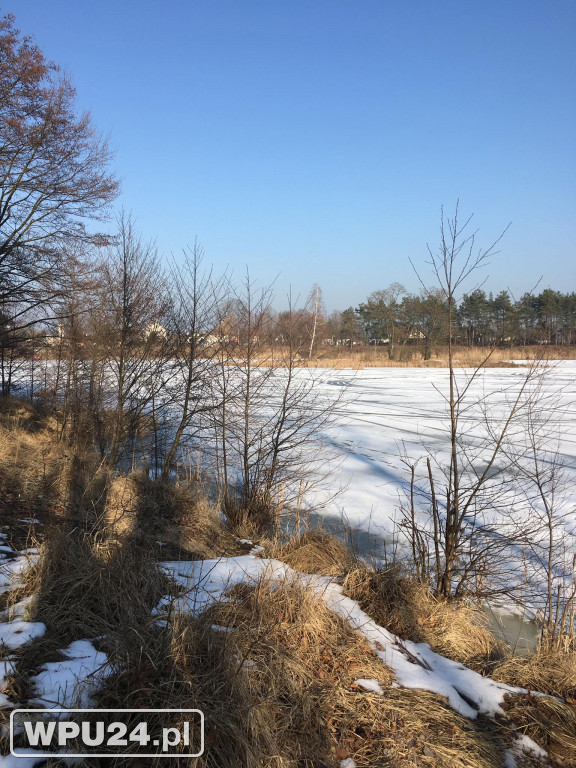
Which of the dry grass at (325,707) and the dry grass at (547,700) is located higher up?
the dry grass at (325,707)

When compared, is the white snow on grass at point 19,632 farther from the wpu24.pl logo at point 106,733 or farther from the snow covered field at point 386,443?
the snow covered field at point 386,443

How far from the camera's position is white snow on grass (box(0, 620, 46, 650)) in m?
2.73

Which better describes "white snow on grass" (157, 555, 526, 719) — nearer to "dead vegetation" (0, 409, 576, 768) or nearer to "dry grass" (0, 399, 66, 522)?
"dead vegetation" (0, 409, 576, 768)

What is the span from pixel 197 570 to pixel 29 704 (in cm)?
207

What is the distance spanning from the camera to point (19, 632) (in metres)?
2.85

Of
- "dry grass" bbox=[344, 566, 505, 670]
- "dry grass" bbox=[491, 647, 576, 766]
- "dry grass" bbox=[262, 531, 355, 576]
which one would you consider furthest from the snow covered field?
"dry grass" bbox=[491, 647, 576, 766]

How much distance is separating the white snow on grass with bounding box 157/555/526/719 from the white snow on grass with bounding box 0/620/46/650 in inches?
29.2

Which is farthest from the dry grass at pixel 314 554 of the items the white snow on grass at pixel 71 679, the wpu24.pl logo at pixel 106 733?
the wpu24.pl logo at pixel 106 733

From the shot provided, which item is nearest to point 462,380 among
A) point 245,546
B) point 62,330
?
point 62,330

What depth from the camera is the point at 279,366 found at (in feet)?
23.4

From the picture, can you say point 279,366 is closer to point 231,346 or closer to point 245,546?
point 231,346

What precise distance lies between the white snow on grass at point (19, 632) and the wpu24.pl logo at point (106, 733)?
62cm

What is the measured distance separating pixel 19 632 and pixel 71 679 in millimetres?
598

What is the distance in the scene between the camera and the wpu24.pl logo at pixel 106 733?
6.84ft
